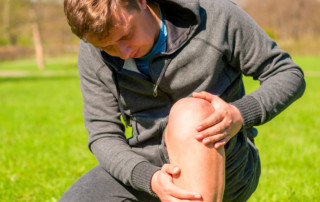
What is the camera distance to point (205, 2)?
214cm

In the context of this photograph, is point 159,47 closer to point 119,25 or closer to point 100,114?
point 119,25

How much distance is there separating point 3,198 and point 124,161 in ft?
5.44

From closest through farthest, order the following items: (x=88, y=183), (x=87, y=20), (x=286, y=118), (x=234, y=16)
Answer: (x=87, y=20) < (x=234, y=16) < (x=88, y=183) < (x=286, y=118)

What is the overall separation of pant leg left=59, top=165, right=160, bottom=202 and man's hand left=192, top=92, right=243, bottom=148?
0.65 m

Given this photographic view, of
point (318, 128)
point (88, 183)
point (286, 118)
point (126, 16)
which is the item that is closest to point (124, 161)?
point (88, 183)

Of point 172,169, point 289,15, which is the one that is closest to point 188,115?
point 172,169

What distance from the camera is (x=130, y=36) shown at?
1931mm

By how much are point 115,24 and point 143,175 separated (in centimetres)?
68

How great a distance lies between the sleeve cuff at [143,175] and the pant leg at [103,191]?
242 millimetres

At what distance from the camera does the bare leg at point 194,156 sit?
1644 mm

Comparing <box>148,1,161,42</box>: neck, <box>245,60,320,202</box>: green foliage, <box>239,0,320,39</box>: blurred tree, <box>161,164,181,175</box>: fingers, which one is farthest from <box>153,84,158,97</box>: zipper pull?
<box>239,0,320,39</box>: blurred tree

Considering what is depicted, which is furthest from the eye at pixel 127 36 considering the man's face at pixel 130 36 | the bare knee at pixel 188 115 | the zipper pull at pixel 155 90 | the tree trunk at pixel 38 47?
the tree trunk at pixel 38 47

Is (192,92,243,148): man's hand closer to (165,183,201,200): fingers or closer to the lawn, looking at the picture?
(165,183,201,200): fingers

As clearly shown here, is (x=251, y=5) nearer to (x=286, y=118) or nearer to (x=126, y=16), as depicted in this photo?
(x=286, y=118)
